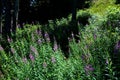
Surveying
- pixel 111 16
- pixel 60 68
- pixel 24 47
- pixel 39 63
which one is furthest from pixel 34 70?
pixel 111 16

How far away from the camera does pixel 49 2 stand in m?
31.1

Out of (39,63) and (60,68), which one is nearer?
(60,68)

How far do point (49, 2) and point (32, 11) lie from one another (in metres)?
2.06

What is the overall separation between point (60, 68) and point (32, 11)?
2576cm

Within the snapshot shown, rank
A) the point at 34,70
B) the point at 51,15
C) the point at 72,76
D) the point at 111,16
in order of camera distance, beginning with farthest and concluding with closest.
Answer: the point at 51,15 → the point at 111,16 → the point at 34,70 → the point at 72,76

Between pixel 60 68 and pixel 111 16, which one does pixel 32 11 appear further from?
pixel 60 68

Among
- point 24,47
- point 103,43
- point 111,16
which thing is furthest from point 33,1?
point 103,43

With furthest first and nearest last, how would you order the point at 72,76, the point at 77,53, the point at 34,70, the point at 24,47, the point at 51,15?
the point at 51,15 < the point at 24,47 < the point at 77,53 < the point at 34,70 < the point at 72,76

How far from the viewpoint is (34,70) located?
7.18 meters

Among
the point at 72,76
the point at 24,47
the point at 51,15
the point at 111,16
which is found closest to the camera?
the point at 72,76

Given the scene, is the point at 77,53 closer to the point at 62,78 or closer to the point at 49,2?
the point at 62,78

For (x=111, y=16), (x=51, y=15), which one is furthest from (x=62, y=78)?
(x=51, y=15)

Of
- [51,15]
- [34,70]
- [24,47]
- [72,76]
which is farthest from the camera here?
[51,15]

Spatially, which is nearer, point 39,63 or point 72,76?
point 72,76
